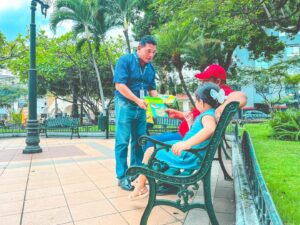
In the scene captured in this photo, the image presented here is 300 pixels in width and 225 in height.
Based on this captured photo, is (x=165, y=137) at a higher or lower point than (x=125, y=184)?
higher

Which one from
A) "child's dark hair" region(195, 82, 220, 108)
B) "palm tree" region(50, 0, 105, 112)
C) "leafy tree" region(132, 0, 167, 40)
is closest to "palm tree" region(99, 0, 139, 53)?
"palm tree" region(50, 0, 105, 112)

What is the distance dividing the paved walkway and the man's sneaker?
60 mm

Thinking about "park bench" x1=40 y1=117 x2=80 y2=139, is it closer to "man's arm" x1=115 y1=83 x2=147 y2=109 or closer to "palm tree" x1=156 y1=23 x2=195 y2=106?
"palm tree" x1=156 y1=23 x2=195 y2=106

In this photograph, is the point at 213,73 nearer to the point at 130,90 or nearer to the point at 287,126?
the point at 130,90

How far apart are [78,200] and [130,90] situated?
4.65ft

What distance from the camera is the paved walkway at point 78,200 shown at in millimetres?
2369

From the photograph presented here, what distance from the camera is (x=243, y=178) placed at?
88.4 inches

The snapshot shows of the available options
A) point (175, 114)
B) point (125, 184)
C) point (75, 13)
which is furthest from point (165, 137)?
point (75, 13)

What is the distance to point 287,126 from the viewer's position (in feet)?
27.3

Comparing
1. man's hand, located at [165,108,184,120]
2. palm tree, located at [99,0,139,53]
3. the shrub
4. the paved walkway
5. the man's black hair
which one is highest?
palm tree, located at [99,0,139,53]

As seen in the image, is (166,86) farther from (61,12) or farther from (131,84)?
(131,84)

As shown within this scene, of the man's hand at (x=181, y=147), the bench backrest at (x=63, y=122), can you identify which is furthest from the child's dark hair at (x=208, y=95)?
the bench backrest at (x=63, y=122)

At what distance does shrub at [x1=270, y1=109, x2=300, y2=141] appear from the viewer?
803 cm

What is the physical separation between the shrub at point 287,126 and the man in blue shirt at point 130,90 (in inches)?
253
